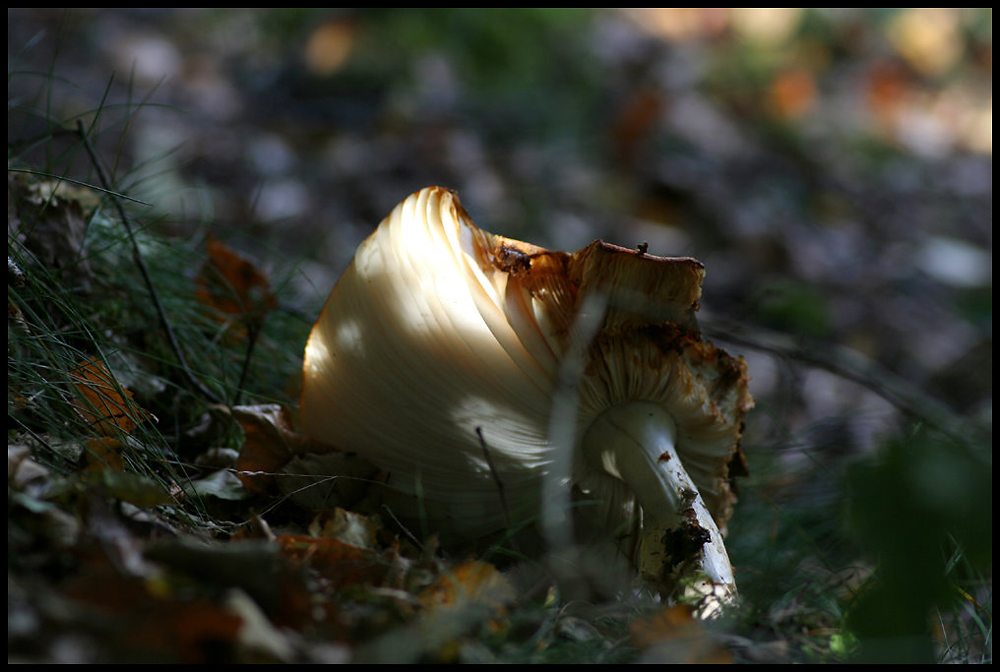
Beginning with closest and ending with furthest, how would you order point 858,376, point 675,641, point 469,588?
point 675,641 → point 469,588 → point 858,376

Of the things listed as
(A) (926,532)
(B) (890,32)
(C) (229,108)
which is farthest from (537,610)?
(B) (890,32)

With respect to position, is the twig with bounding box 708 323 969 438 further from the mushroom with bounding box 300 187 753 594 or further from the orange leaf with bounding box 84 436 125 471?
the orange leaf with bounding box 84 436 125 471

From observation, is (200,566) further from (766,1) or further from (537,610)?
(766,1)

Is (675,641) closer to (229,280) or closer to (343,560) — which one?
(343,560)

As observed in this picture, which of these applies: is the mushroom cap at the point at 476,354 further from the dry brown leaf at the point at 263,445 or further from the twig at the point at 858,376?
the twig at the point at 858,376

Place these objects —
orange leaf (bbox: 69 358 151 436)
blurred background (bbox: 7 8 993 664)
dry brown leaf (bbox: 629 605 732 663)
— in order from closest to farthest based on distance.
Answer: dry brown leaf (bbox: 629 605 732 663)
orange leaf (bbox: 69 358 151 436)
blurred background (bbox: 7 8 993 664)

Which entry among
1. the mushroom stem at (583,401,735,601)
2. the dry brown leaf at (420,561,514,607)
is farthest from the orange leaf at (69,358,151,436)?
the mushroom stem at (583,401,735,601)

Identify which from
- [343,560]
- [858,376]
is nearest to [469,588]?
[343,560]
